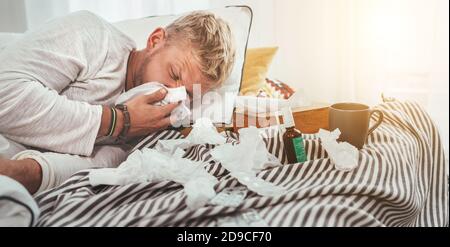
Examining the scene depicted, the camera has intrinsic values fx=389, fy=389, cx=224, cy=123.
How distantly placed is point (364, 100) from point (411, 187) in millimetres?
891

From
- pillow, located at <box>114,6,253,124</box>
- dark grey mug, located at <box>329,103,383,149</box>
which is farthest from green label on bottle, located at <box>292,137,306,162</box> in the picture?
pillow, located at <box>114,6,253,124</box>

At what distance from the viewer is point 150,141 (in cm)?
88

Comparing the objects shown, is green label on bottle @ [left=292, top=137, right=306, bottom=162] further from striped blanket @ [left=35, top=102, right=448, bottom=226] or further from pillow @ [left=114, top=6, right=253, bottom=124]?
pillow @ [left=114, top=6, right=253, bottom=124]

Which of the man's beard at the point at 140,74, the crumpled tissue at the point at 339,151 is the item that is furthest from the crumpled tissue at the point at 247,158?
the man's beard at the point at 140,74

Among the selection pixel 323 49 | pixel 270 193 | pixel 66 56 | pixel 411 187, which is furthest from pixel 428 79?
pixel 66 56

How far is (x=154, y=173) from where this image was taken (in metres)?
0.71

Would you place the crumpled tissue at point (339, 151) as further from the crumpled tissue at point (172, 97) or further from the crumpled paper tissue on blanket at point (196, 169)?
the crumpled tissue at point (172, 97)

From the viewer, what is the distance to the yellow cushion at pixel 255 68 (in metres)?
1.18

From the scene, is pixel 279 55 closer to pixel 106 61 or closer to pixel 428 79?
pixel 428 79

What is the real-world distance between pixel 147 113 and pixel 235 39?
292 mm

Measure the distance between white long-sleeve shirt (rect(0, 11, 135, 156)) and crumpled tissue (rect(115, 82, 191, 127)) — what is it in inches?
1.1

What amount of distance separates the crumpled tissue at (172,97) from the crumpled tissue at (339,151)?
1.04 feet

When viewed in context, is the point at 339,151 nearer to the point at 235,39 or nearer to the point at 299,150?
the point at 299,150

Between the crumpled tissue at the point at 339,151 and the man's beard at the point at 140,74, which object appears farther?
the man's beard at the point at 140,74
